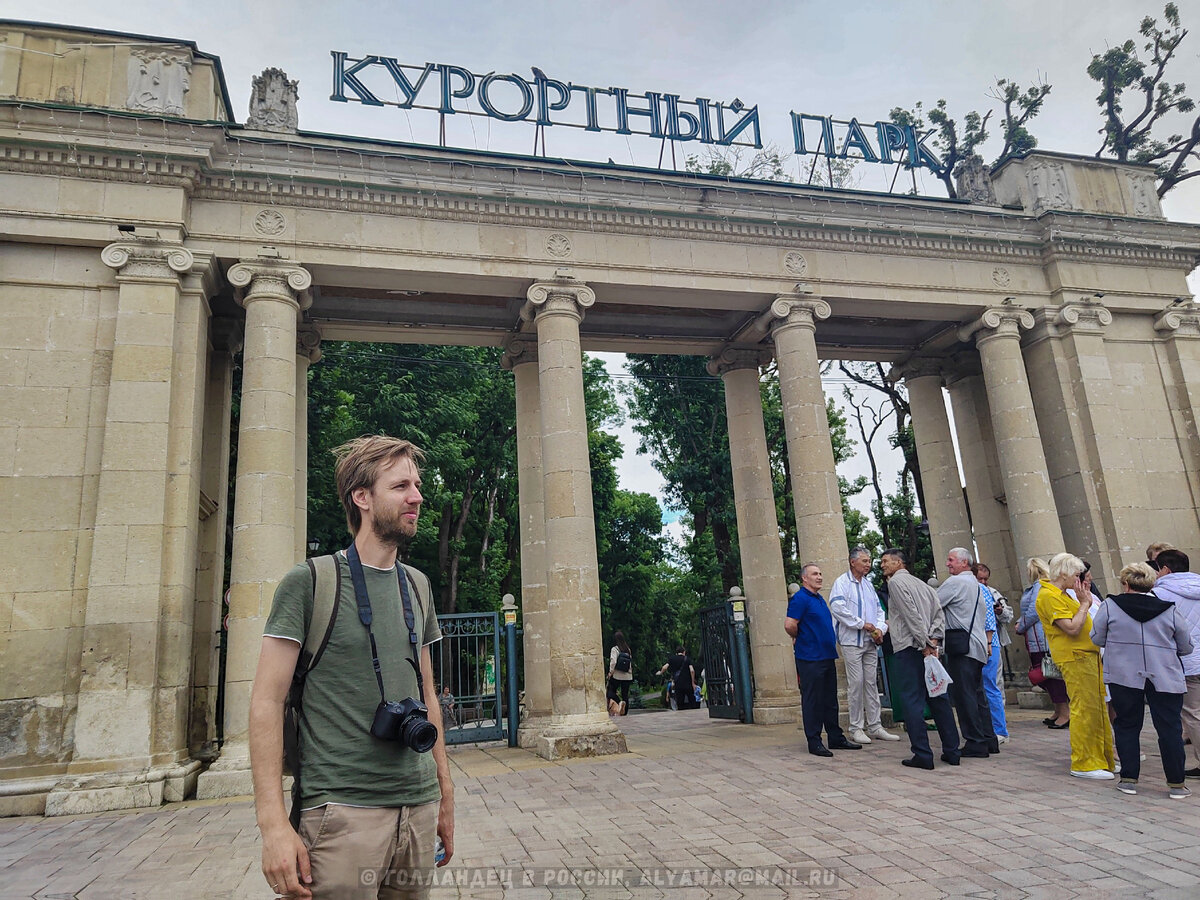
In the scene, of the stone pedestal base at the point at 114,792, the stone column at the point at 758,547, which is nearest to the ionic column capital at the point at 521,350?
the stone column at the point at 758,547

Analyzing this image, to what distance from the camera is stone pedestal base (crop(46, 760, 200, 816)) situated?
8.69 m

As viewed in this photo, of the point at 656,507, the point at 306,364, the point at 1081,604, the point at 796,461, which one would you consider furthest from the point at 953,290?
the point at 656,507

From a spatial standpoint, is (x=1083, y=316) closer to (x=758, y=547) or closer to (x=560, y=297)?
(x=758, y=547)

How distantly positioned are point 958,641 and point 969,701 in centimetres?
65

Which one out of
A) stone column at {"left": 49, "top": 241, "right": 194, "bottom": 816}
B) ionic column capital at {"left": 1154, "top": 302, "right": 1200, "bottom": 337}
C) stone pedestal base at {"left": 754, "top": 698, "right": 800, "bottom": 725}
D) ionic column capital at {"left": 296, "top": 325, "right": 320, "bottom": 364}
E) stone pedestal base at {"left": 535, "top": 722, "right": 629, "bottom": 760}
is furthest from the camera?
ionic column capital at {"left": 1154, "top": 302, "right": 1200, "bottom": 337}

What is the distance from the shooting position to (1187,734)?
6.99 metres

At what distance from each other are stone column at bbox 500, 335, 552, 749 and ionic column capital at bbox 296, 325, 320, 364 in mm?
3488

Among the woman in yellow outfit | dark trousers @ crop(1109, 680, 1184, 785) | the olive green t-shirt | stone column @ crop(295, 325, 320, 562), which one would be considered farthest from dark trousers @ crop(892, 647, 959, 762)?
stone column @ crop(295, 325, 320, 562)

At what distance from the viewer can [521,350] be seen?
596 inches

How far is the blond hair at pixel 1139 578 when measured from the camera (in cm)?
685

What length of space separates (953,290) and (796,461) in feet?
16.2

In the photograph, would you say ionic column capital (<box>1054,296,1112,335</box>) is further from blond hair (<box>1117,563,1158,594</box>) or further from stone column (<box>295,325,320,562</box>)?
stone column (<box>295,325,320,562</box>)

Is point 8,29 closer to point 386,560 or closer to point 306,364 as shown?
point 306,364

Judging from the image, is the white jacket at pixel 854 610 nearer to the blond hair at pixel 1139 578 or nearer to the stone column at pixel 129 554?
the blond hair at pixel 1139 578
